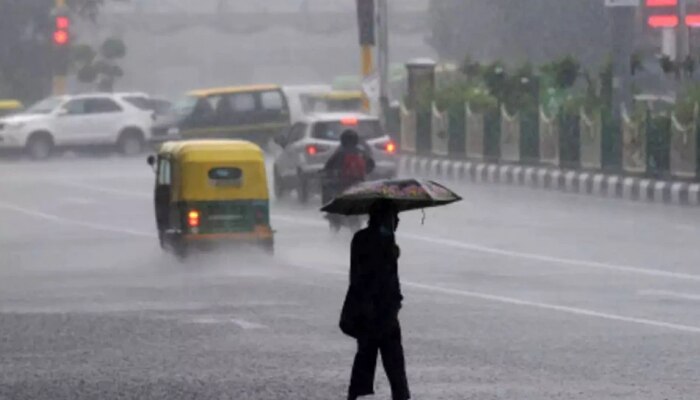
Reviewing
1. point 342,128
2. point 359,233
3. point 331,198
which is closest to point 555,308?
point 359,233

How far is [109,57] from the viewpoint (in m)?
71.8

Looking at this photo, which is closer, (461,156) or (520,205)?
(520,205)

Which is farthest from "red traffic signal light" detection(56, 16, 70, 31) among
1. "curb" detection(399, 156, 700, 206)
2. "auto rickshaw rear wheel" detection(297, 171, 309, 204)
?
"auto rickshaw rear wheel" detection(297, 171, 309, 204)

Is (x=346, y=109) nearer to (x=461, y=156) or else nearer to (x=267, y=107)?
(x=267, y=107)

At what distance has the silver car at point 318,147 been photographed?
36781 millimetres

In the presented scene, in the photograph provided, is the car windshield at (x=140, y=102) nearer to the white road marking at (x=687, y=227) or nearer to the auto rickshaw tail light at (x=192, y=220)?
the white road marking at (x=687, y=227)

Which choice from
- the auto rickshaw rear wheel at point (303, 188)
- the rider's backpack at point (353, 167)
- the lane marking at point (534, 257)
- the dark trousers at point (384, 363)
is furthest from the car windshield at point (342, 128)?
the dark trousers at point (384, 363)

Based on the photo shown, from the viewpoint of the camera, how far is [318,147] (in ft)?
121

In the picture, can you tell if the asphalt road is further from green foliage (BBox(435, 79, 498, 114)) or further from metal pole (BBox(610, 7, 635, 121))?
green foliage (BBox(435, 79, 498, 114))

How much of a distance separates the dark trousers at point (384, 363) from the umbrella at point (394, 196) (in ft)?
2.22

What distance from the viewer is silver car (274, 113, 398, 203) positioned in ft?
121

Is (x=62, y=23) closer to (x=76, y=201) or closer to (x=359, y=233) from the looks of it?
(x=76, y=201)

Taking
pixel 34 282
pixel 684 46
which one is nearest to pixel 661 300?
pixel 34 282

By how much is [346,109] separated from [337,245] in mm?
28824
